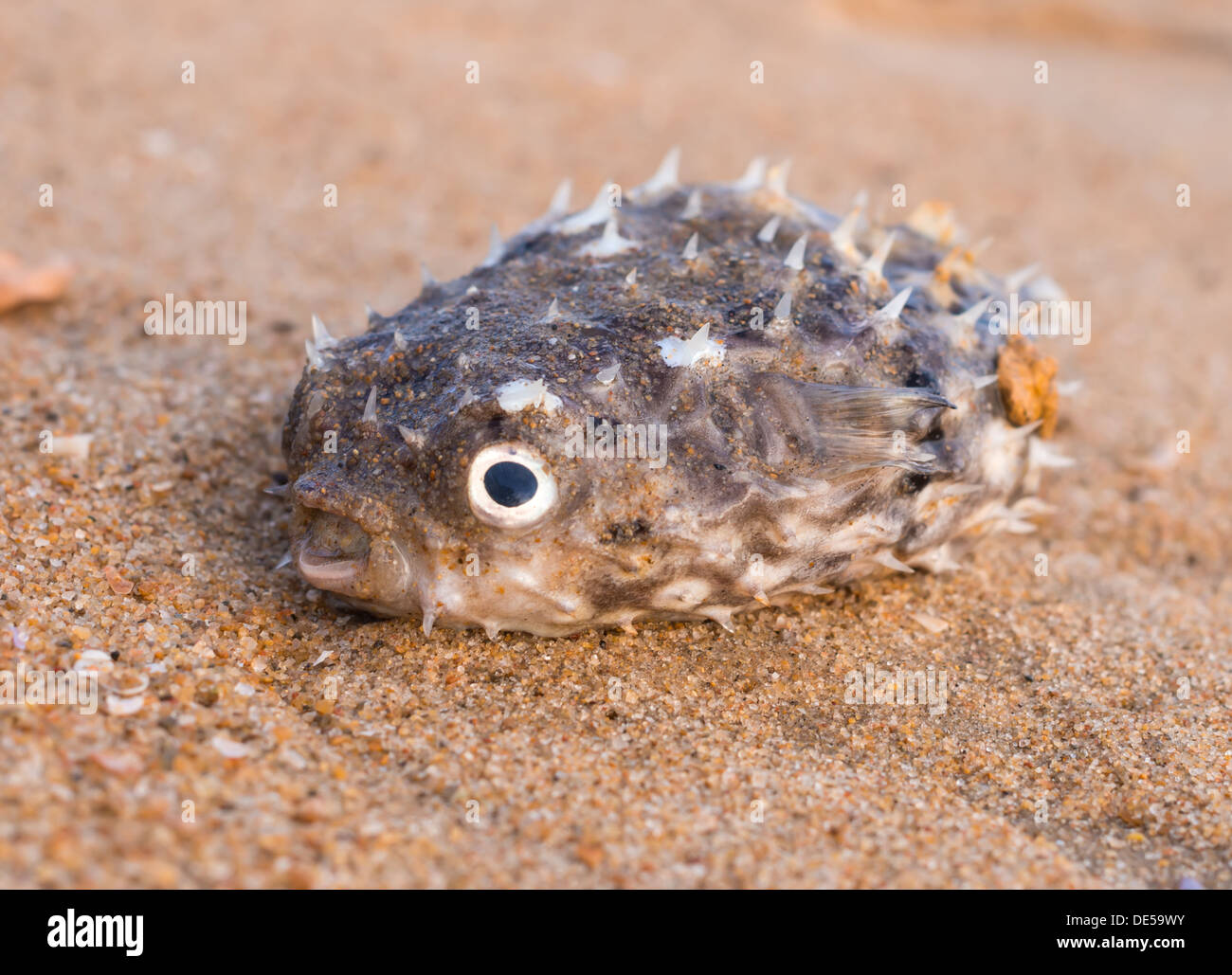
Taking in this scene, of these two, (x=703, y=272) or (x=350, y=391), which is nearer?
(x=350, y=391)

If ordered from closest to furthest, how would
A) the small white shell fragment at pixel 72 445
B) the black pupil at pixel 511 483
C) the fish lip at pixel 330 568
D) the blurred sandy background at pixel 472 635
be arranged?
the blurred sandy background at pixel 472 635 → the black pupil at pixel 511 483 → the fish lip at pixel 330 568 → the small white shell fragment at pixel 72 445

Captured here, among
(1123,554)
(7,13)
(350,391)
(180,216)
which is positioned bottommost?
(1123,554)

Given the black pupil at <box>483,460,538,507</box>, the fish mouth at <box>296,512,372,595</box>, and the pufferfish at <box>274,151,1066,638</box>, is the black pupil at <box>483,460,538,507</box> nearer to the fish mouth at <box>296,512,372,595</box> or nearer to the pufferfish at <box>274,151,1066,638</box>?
the pufferfish at <box>274,151,1066,638</box>

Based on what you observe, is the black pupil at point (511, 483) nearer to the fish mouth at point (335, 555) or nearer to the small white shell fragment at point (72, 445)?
the fish mouth at point (335, 555)

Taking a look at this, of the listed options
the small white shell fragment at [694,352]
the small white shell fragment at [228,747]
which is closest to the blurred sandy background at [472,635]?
the small white shell fragment at [228,747]

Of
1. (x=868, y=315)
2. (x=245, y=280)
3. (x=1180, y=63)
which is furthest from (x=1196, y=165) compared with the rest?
(x=245, y=280)

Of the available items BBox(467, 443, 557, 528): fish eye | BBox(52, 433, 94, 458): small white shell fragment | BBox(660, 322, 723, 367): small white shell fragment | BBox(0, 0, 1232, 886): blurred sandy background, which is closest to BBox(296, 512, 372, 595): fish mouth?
BBox(0, 0, 1232, 886): blurred sandy background

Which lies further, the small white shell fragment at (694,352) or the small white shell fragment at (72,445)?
the small white shell fragment at (72,445)

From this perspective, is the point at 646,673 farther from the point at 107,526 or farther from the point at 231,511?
the point at 107,526
